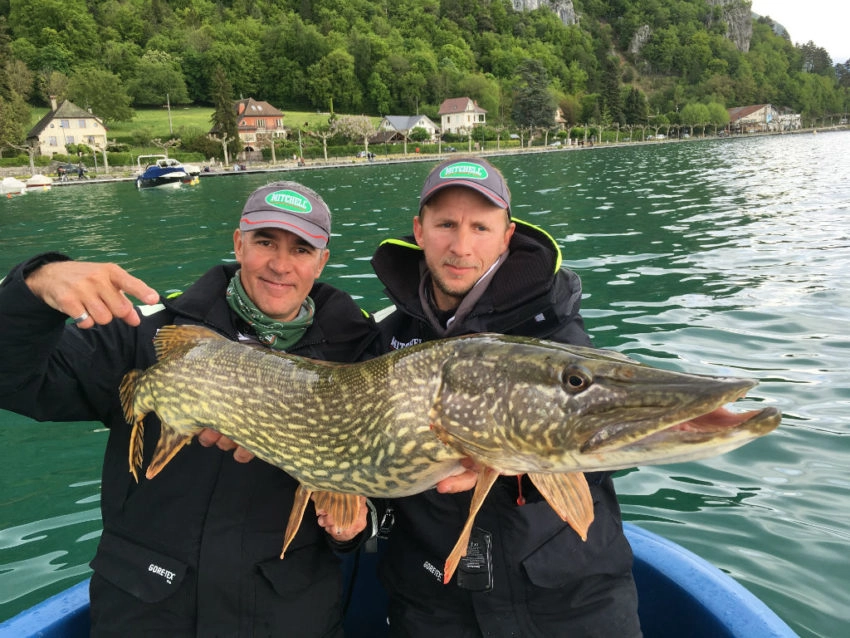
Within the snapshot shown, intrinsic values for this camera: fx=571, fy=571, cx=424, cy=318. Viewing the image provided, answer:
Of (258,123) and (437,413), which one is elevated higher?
(258,123)

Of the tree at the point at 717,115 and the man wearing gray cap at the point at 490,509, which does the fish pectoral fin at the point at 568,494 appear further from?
the tree at the point at 717,115

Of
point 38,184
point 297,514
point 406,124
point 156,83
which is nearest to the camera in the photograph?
point 297,514

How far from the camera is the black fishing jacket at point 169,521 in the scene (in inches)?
83.9

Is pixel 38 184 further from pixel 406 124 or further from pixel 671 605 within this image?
pixel 406 124

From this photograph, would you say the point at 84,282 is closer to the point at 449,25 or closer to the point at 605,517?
Answer: the point at 605,517

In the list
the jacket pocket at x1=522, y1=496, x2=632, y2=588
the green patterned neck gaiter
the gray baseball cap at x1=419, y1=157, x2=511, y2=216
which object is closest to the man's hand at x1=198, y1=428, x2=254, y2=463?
the green patterned neck gaiter

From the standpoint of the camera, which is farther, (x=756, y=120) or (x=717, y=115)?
(x=756, y=120)

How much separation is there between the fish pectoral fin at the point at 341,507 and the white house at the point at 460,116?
92709mm

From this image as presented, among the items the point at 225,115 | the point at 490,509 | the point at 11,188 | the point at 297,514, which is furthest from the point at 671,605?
the point at 225,115

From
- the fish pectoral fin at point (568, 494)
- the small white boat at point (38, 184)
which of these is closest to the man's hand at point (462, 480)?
the fish pectoral fin at point (568, 494)

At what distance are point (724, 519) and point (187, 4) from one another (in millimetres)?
135495

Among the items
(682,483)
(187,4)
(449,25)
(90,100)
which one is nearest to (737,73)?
(449,25)

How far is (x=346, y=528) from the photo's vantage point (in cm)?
215

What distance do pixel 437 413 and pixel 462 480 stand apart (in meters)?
0.29
